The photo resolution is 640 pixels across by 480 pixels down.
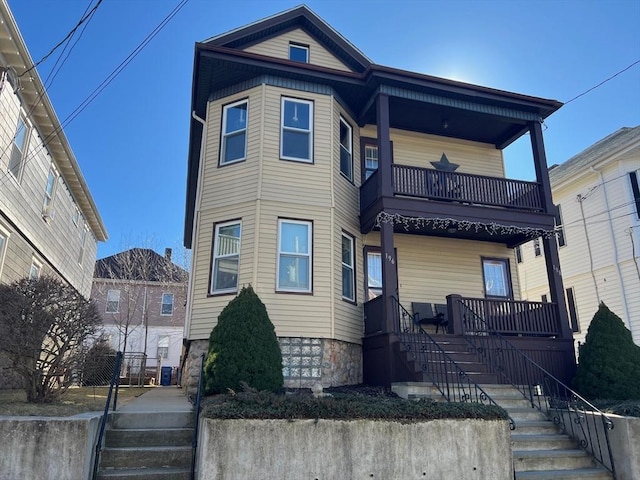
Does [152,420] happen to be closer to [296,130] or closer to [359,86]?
[296,130]

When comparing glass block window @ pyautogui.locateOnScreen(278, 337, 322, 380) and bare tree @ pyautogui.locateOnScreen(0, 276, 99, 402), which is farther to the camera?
glass block window @ pyautogui.locateOnScreen(278, 337, 322, 380)

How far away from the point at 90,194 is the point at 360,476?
57.0 feet

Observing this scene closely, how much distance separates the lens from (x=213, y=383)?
7754mm

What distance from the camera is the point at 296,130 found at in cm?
1169

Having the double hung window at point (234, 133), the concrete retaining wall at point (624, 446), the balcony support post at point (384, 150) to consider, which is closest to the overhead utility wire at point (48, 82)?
the double hung window at point (234, 133)

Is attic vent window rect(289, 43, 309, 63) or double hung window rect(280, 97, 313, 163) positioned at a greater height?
attic vent window rect(289, 43, 309, 63)

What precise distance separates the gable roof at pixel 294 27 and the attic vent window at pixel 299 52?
457mm

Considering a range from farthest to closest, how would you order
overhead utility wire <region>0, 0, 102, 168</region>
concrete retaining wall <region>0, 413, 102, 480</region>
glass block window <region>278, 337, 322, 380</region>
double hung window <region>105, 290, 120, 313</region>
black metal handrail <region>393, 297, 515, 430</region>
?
double hung window <region>105, 290, 120, 313</region>
glass block window <region>278, 337, 322, 380</region>
overhead utility wire <region>0, 0, 102, 168</region>
black metal handrail <region>393, 297, 515, 430</region>
concrete retaining wall <region>0, 413, 102, 480</region>

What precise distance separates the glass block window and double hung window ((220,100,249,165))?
14.6ft

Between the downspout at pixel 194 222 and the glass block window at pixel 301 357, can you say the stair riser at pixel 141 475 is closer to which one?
the glass block window at pixel 301 357

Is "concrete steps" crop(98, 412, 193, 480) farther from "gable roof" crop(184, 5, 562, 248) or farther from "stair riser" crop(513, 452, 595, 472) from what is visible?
"gable roof" crop(184, 5, 562, 248)

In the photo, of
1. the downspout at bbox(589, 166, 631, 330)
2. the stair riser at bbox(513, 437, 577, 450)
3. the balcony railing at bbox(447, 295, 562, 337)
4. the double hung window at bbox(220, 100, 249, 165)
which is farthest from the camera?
the downspout at bbox(589, 166, 631, 330)

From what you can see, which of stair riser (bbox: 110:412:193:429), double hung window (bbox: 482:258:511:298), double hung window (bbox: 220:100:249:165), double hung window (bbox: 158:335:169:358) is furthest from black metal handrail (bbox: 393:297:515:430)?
double hung window (bbox: 158:335:169:358)

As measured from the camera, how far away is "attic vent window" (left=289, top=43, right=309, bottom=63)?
13.0m
